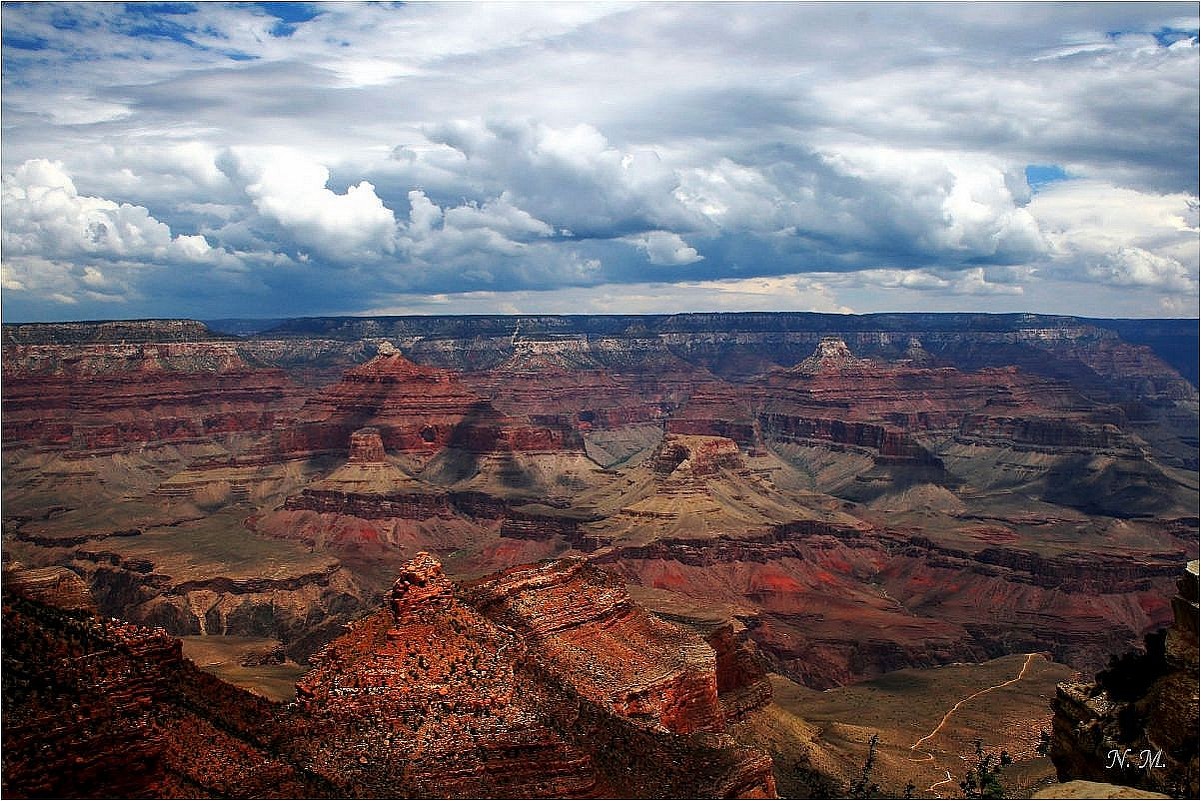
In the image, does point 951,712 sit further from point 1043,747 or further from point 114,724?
point 114,724

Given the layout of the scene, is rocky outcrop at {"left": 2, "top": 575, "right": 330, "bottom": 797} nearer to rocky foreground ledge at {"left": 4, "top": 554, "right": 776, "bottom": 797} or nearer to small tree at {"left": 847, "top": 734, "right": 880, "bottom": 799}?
rocky foreground ledge at {"left": 4, "top": 554, "right": 776, "bottom": 797}

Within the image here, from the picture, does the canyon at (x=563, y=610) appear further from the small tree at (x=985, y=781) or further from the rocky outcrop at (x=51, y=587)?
the small tree at (x=985, y=781)

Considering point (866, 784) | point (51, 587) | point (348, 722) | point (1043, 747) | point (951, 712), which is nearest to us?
point (348, 722)

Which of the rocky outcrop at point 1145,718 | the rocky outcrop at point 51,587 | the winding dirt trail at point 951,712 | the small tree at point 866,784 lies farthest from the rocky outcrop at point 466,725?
the winding dirt trail at point 951,712

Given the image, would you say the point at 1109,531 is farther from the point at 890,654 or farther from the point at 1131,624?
the point at 890,654

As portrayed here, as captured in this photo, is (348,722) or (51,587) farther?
(51,587)

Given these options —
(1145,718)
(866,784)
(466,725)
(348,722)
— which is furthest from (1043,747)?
(348,722)
